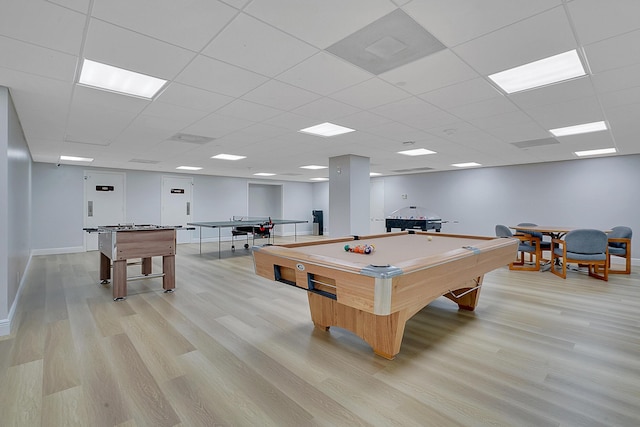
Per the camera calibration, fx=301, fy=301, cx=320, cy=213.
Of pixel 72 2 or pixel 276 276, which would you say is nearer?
pixel 72 2

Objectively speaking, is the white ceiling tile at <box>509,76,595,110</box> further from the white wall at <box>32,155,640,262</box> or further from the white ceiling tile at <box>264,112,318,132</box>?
the white wall at <box>32,155,640,262</box>

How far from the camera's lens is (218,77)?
2.62 metres

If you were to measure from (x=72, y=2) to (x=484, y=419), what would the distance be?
10.6ft

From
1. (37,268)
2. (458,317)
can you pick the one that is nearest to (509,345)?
(458,317)

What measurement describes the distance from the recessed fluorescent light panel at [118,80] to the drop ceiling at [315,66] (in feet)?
0.29

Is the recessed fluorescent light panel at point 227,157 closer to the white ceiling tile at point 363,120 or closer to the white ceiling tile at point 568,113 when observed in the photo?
the white ceiling tile at point 363,120

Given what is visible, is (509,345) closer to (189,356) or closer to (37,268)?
(189,356)

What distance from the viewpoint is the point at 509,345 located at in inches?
102

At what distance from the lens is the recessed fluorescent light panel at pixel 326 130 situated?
4.23 metres

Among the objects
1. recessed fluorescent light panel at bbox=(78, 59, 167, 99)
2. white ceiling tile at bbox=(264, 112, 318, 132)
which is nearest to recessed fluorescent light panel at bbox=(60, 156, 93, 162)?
recessed fluorescent light panel at bbox=(78, 59, 167, 99)

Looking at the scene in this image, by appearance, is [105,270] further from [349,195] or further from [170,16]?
[349,195]

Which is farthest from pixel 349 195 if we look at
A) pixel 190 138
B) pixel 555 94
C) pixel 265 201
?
pixel 265 201

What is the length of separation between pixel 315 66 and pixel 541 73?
197 cm

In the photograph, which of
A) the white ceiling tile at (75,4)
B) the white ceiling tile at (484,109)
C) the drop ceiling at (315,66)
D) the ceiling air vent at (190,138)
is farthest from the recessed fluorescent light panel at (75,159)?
the white ceiling tile at (484,109)
